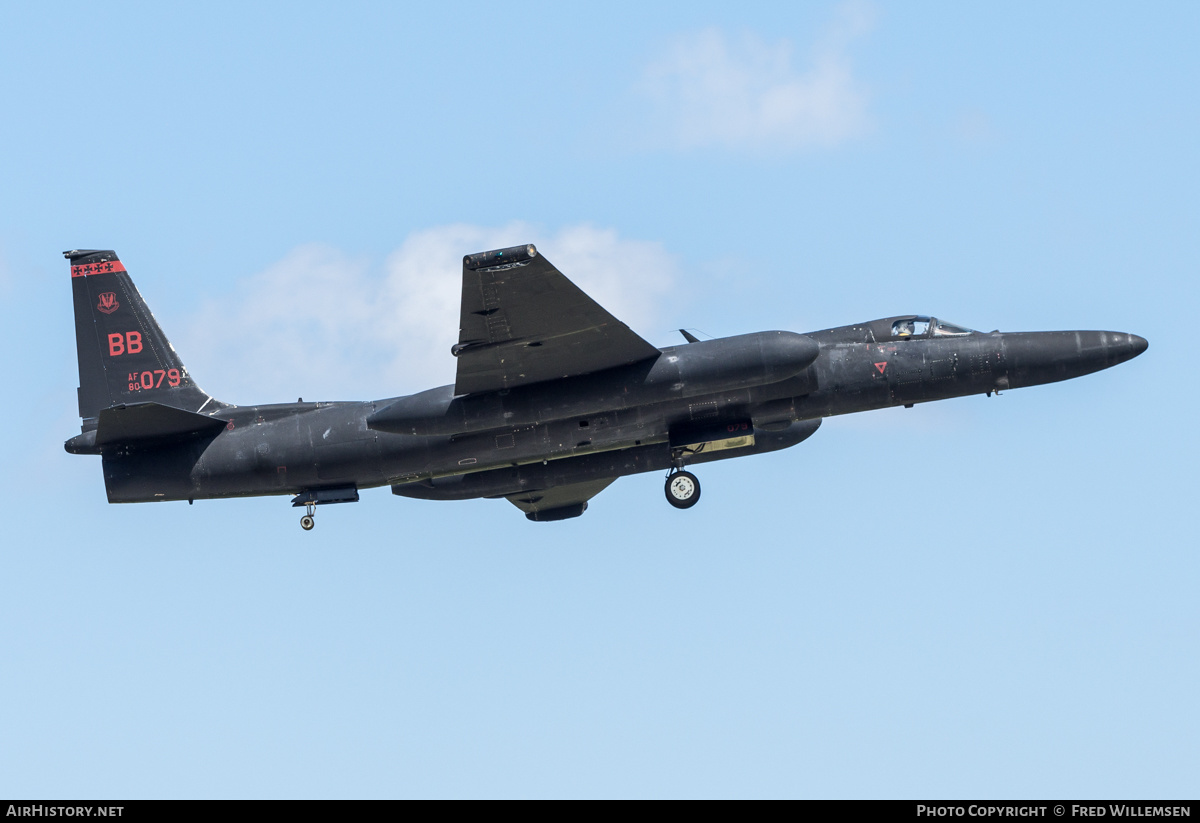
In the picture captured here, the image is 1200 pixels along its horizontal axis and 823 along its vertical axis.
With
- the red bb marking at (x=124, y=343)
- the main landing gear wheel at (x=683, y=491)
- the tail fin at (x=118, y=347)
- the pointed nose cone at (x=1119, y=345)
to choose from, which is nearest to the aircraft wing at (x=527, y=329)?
the main landing gear wheel at (x=683, y=491)

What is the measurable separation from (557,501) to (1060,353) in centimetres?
1100

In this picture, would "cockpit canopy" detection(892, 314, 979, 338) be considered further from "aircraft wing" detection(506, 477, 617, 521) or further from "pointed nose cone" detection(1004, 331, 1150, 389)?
"aircraft wing" detection(506, 477, 617, 521)

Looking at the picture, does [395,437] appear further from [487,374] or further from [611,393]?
[611,393]

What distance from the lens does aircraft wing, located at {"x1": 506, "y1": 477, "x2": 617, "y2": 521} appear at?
2958 centimetres

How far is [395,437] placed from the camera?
26109 mm

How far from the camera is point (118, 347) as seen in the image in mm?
28094

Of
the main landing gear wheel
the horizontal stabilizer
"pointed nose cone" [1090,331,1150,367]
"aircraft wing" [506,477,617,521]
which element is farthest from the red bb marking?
"pointed nose cone" [1090,331,1150,367]

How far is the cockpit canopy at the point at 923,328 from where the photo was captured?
25422 mm

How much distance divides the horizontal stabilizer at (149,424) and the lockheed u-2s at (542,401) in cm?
3
